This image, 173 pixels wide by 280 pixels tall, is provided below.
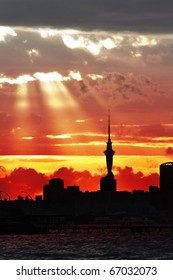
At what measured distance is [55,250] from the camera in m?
164
